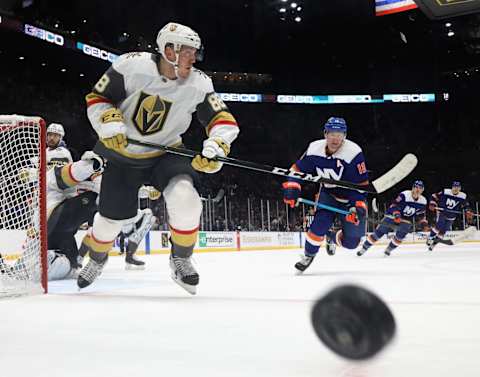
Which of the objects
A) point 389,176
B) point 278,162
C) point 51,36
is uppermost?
point 51,36

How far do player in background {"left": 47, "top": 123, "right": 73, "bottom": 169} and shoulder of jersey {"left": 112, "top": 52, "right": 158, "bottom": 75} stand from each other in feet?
5.17

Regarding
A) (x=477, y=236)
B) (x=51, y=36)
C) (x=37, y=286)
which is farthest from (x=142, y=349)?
(x=477, y=236)

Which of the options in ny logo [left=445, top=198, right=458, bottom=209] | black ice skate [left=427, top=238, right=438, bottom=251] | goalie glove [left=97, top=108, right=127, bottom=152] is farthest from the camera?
ny logo [left=445, top=198, right=458, bottom=209]

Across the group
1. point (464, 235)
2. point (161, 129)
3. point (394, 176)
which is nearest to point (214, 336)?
point (161, 129)

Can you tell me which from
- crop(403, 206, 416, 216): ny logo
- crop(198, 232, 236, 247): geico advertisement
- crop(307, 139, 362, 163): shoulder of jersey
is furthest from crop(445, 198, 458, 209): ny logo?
crop(307, 139, 362, 163): shoulder of jersey

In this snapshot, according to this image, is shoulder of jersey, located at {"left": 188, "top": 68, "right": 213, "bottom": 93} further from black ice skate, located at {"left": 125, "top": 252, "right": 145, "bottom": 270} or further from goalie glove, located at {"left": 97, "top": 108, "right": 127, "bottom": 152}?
black ice skate, located at {"left": 125, "top": 252, "right": 145, "bottom": 270}

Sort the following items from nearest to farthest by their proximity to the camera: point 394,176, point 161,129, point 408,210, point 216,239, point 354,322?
point 354,322
point 161,129
point 394,176
point 408,210
point 216,239

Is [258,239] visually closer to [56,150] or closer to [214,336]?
[56,150]

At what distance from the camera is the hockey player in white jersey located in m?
2.56

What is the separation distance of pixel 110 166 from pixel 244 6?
1522 centimetres

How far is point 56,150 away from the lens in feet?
13.4

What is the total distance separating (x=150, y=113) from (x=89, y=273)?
871 millimetres

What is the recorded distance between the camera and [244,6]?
55.7ft

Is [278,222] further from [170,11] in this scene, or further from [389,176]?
[389,176]
